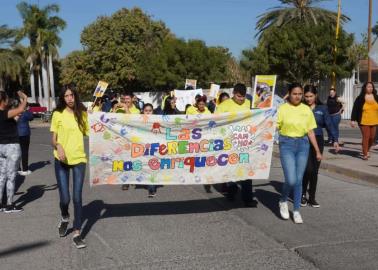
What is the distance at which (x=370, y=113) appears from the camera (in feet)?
39.8

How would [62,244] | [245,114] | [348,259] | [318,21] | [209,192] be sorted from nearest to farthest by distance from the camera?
[348,259], [62,244], [245,114], [209,192], [318,21]

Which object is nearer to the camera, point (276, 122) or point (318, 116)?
point (276, 122)

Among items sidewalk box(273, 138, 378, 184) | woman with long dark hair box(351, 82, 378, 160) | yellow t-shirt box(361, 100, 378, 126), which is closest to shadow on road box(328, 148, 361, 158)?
sidewalk box(273, 138, 378, 184)

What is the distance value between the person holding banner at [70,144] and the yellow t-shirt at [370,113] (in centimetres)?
777

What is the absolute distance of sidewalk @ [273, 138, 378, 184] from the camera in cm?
1011

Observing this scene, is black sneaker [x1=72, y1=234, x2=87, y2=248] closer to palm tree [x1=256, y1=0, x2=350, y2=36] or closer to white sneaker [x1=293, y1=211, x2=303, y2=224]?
white sneaker [x1=293, y1=211, x2=303, y2=224]

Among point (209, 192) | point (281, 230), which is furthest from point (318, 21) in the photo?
point (281, 230)

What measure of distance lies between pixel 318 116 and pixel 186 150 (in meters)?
2.21

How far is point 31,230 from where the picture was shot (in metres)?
6.84

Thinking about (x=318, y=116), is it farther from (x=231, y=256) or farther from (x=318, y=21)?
(x=318, y=21)

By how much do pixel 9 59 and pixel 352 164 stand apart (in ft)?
182

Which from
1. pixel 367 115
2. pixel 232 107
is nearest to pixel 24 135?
pixel 232 107

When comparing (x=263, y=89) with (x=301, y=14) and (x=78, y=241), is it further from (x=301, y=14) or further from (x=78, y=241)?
(x=301, y=14)

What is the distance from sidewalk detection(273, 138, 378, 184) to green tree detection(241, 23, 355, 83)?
58.5 ft
